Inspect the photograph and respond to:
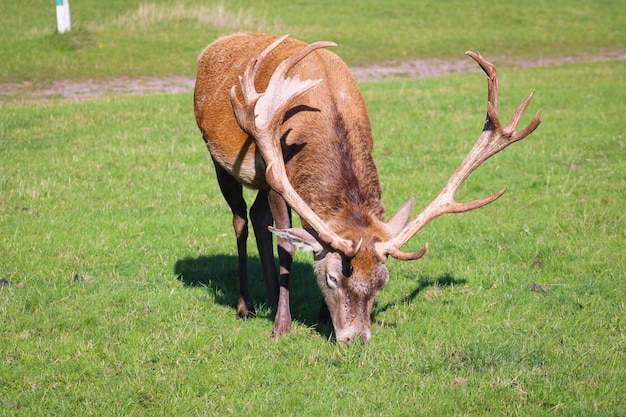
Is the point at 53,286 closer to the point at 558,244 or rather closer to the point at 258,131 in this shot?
the point at 258,131

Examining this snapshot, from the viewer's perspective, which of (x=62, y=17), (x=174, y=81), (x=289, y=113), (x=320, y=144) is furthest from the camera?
(x=62, y=17)

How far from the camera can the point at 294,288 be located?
7434 millimetres

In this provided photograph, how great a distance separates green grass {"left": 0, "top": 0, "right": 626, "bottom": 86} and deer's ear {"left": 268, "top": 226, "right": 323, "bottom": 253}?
48.6ft

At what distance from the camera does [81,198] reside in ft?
31.7

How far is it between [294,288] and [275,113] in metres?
2.13

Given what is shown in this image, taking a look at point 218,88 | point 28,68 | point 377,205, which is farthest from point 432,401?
point 28,68

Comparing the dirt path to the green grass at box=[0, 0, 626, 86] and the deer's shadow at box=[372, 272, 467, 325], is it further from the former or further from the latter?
the deer's shadow at box=[372, 272, 467, 325]

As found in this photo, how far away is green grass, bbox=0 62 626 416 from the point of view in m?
5.23

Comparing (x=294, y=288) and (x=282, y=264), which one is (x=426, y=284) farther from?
(x=282, y=264)

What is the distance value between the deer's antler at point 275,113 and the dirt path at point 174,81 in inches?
465

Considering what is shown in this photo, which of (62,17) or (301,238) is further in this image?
(62,17)

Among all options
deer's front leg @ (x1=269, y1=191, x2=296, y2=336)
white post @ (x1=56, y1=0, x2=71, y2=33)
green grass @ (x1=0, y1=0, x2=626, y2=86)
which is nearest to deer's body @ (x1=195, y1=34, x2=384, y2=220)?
deer's front leg @ (x1=269, y1=191, x2=296, y2=336)

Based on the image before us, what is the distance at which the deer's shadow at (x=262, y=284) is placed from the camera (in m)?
6.76

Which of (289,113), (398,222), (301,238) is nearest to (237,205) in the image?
(289,113)
